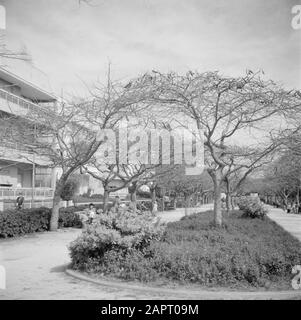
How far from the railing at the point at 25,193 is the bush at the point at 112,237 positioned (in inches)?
778

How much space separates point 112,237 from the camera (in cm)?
861

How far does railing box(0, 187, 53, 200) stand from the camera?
28781 mm

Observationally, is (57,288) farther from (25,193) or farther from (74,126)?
(25,193)

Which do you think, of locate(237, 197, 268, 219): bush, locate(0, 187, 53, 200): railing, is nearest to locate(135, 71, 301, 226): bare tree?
locate(237, 197, 268, 219): bush

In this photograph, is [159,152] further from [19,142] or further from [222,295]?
[222,295]

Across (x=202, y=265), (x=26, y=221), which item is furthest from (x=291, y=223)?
(x=202, y=265)

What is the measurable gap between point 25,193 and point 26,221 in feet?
52.1

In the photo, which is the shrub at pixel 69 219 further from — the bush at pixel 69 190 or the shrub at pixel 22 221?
the bush at pixel 69 190

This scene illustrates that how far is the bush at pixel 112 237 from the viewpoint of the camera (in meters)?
8.65

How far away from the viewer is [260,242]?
1042 centimetres

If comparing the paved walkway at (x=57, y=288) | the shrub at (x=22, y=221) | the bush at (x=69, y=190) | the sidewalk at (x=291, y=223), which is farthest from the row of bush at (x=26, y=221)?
the bush at (x=69, y=190)

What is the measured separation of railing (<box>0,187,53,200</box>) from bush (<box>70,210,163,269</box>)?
1975 centimetres
